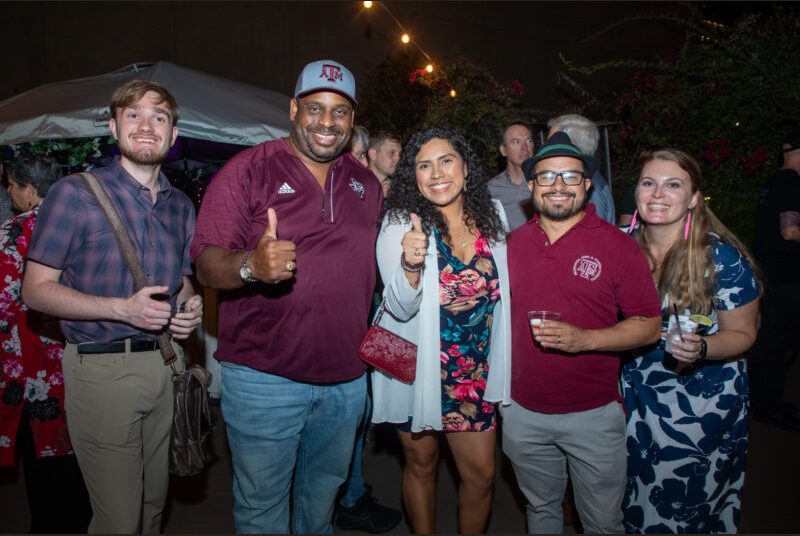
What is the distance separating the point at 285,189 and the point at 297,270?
35cm

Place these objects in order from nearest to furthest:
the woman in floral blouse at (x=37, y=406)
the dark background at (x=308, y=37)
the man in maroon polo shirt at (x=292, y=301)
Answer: the man in maroon polo shirt at (x=292, y=301) → the woman in floral blouse at (x=37, y=406) → the dark background at (x=308, y=37)

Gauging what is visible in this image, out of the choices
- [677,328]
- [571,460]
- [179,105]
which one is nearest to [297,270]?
[571,460]

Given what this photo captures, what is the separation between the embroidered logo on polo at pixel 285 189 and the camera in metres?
2.26

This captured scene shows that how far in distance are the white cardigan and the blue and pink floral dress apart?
4 cm

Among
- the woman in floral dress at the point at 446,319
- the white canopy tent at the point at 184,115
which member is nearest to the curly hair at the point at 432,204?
the woman in floral dress at the point at 446,319

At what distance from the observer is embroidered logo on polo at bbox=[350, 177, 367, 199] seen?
2467 mm

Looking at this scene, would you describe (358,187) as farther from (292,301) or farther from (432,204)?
(292,301)

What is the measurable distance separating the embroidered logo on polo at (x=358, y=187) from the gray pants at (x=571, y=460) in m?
1.20

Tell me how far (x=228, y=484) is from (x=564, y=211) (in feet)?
10.3

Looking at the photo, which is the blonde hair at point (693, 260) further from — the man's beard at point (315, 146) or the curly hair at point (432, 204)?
the man's beard at point (315, 146)

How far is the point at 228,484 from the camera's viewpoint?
12.9 feet

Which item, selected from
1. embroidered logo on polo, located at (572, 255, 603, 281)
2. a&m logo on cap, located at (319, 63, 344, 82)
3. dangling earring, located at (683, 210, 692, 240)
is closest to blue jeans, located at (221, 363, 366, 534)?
embroidered logo on polo, located at (572, 255, 603, 281)

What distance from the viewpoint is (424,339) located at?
2.39 metres

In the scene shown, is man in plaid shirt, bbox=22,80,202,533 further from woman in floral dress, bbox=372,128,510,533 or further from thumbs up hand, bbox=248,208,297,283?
woman in floral dress, bbox=372,128,510,533
